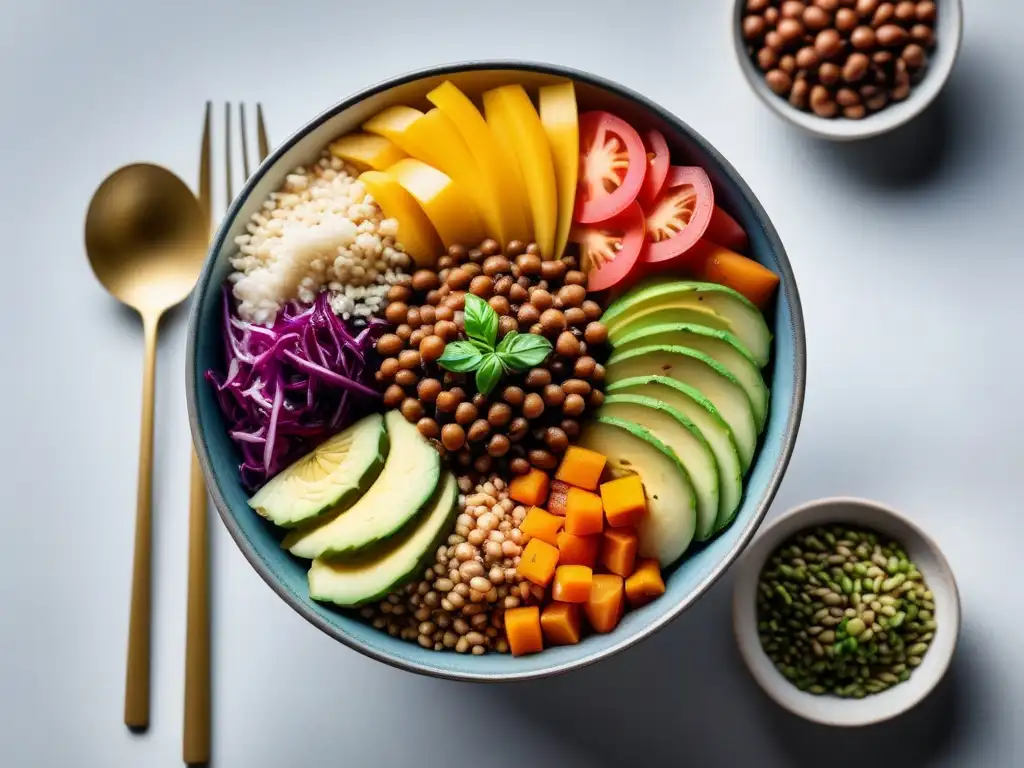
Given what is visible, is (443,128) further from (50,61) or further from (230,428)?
(50,61)

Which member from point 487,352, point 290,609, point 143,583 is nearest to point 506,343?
point 487,352

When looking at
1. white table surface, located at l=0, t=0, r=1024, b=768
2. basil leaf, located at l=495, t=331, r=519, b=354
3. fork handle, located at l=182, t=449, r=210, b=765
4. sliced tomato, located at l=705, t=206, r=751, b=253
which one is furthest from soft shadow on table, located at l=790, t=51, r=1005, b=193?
fork handle, located at l=182, t=449, r=210, b=765

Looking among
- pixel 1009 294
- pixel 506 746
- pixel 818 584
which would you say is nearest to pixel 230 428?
pixel 506 746

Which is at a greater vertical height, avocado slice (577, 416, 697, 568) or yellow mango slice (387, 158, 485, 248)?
yellow mango slice (387, 158, 485, 248)

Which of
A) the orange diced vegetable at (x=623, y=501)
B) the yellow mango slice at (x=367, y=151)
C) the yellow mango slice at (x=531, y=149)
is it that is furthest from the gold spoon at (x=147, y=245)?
the orange diced vegetable at (x=623, y=501)

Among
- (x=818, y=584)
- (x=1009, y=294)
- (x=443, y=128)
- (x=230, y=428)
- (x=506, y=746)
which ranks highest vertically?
(x=443, y=128)

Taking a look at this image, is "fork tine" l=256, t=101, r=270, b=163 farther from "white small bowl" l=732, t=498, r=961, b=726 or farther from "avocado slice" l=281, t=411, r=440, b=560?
"white small bowl" l=732, t=498, r=961, b=726
